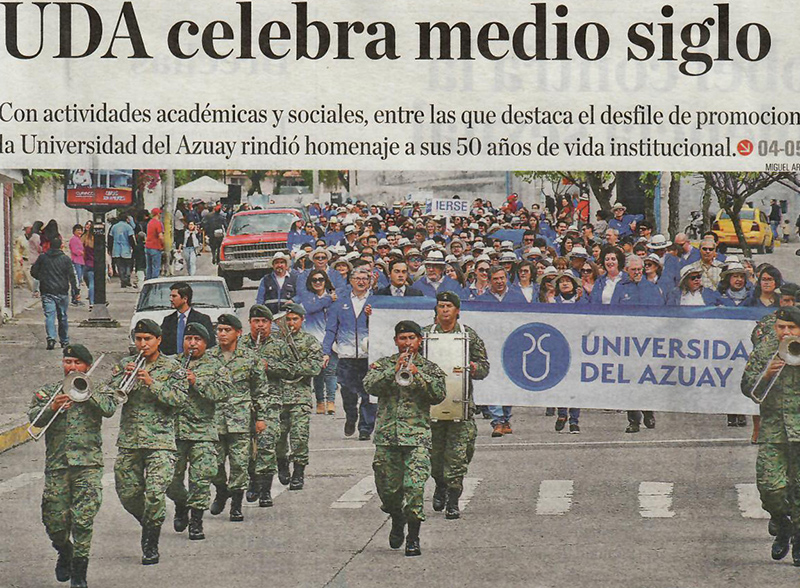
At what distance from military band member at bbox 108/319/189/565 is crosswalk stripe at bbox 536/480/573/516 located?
9.47ft

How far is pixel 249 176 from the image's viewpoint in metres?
9.56

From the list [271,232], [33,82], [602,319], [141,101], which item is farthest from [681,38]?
[271,232]

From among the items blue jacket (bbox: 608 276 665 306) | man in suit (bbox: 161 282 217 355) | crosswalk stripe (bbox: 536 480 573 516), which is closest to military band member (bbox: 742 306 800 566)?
crosswalk stripe (bbox: 536 480 573 516)

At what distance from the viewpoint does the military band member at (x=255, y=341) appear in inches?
465

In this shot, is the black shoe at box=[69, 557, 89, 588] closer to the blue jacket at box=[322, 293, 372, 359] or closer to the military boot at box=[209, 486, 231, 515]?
the military boot at box=[209, 486, 231, 515]

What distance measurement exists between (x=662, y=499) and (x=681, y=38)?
16.5ft

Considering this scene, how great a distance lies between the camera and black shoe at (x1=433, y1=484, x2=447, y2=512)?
38.2ft

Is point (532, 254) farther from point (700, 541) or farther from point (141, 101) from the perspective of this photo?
point (141, 101)

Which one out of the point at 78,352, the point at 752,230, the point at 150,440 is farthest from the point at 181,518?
the point at 752,230

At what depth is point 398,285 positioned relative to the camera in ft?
45.1

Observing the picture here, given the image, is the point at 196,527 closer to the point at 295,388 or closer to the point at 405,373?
the point at 295,388

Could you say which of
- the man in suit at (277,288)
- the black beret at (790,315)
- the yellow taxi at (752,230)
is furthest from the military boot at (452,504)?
the yellow taxi at (752,230)

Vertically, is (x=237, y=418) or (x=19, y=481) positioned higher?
(x=237, y=418)

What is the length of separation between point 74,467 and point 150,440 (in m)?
0.62
